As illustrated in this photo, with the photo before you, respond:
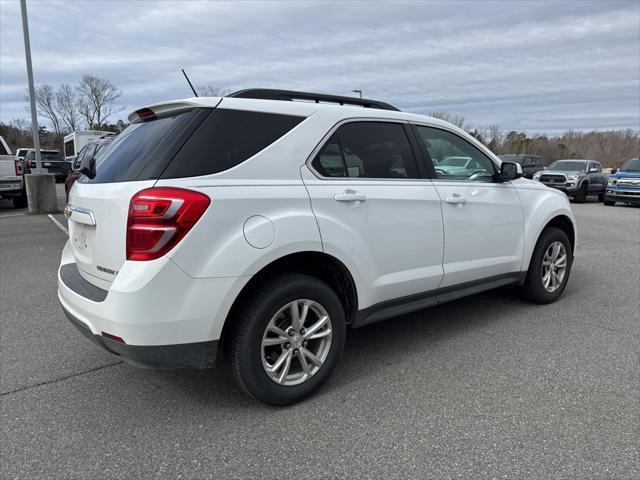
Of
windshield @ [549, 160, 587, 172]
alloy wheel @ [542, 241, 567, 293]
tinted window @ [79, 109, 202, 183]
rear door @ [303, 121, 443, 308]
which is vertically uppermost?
tinted window @ [79, 109, 202, 183]

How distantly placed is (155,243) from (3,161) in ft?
42.4

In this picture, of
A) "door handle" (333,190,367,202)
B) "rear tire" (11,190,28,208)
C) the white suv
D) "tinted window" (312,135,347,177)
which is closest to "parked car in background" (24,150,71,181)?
"rear tire" (11,190,28,208)

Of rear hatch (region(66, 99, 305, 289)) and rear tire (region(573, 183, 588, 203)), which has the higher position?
rear hatch (region(66, 99, 305, 289))

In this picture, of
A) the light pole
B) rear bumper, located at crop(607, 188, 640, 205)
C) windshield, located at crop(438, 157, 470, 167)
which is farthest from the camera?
rear bumper, located at crop(607, 188, 640, 205)

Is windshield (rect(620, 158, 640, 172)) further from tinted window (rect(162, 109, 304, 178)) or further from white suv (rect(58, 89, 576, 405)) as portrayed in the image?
tinted window (rect(162, 109, 304, 178))

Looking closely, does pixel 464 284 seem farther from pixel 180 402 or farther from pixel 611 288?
pixel 611 288

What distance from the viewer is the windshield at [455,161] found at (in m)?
4.10

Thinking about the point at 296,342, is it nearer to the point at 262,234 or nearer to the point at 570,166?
the point at 262,234

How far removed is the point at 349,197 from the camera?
3.18m

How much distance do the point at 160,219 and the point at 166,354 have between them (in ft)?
2.33

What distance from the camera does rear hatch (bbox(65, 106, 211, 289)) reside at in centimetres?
267

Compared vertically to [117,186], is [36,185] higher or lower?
lower

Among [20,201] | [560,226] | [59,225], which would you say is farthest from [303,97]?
[20,201]

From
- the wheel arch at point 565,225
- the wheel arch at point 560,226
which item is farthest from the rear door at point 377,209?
the wheel arch at point 565,225
